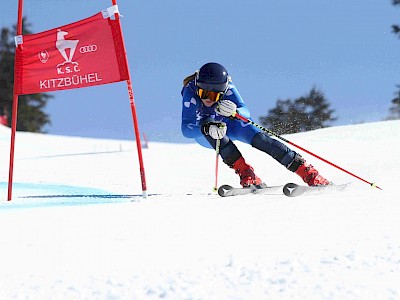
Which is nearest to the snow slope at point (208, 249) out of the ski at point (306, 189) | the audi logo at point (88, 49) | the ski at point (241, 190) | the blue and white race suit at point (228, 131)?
the ski at point (306, 189)

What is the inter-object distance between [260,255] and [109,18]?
365 cm

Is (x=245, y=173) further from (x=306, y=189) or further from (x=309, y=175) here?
(x=306, y=189)

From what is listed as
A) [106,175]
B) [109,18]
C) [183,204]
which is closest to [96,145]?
[106,175]

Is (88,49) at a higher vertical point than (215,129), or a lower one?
higher

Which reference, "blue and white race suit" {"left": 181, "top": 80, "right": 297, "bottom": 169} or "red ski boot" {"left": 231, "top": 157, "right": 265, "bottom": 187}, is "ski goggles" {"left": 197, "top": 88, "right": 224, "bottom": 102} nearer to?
"blue and white race suit" {"left": 181, "top": 80, "right": 297, "bottom": 169}

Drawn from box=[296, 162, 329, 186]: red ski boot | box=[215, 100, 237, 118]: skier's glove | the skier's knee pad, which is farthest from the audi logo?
box=[296, 162, 329, 186]: red ski boot

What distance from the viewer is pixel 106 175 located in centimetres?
850

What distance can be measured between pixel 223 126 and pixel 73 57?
1.79 metres

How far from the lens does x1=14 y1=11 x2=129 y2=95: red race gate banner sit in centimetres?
535

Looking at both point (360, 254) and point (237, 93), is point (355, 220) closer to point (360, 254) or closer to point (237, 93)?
point (360, 254)

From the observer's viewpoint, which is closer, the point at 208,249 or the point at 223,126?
the point at 208,249

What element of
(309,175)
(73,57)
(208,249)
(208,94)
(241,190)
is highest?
(73,57)

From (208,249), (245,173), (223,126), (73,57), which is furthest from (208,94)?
(208,249)

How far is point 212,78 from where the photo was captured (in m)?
5.05
